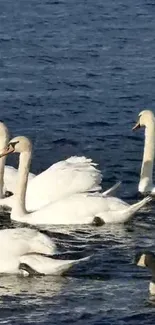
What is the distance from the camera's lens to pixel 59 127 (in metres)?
22.7

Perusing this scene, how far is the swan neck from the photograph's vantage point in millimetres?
17859

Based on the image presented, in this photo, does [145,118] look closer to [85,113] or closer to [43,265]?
[85,113]

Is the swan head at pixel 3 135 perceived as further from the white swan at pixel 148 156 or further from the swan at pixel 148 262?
the swan at pixel 148 262

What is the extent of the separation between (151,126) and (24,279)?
555 centimetres

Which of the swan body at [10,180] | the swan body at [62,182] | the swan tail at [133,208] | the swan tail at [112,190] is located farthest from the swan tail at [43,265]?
the swan body at [10,180]

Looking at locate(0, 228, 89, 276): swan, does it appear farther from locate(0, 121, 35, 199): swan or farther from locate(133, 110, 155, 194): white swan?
locate(0, 121, 35, 199): swan

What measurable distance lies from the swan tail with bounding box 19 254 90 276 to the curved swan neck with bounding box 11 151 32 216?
114 inches

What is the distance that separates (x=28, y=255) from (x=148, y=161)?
16.4 ft

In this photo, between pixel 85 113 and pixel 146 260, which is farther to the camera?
pixel 85 113

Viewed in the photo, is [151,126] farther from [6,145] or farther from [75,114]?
[75,114]

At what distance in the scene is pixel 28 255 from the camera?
14.9m

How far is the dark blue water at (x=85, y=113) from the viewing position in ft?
45.9

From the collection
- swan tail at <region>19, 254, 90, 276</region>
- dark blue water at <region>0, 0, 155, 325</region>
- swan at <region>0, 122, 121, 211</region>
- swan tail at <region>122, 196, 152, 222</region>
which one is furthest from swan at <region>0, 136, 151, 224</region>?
swan tail at <region>19, 254, 90, 276</region>

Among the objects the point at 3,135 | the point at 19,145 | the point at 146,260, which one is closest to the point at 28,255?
the point at 146,260
